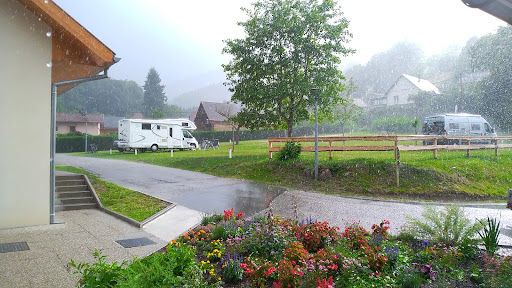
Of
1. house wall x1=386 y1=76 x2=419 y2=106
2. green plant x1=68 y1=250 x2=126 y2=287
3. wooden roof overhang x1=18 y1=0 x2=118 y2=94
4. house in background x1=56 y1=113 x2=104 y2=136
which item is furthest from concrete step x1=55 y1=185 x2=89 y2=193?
house in background x1=56 y1=113 x2=104 y2=136

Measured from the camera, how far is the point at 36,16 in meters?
6.64

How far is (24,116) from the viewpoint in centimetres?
658

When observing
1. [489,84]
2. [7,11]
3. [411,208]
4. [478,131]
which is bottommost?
[411,208]

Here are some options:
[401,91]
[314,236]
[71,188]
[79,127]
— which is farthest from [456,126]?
[79,127]

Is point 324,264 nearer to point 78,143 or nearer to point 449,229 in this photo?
point 449,229

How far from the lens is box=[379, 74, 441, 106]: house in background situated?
123 ft

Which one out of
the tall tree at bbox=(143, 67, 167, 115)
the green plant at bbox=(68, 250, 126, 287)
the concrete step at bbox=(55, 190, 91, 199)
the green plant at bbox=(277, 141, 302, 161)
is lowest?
the concrete step at bbox=(55, 190, 91, 199)

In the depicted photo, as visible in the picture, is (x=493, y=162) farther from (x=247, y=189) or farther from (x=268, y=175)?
(x=247, y=189)

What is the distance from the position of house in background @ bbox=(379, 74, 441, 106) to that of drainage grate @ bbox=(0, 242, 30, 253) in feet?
120

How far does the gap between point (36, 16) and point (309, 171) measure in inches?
372

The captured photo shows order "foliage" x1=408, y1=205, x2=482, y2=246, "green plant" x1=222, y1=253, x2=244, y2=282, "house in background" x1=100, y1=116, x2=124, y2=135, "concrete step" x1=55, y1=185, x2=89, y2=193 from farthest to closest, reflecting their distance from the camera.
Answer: "house in background" x1=100, y1=116, x2=124, y2=135 → "concrete step" x1=55, y1=185, x2=89, y2=193 → "foliage" x1=408, y1=205, x2=482, y2=246 → "green plant" x1=222, y1=253, x2=244, y2=282

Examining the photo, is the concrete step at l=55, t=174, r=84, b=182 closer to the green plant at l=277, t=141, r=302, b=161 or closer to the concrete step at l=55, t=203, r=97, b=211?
the concrete step at l=55, t=203, r=97, b=211

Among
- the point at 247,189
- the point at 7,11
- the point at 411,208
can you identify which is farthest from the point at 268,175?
the point at 7,11

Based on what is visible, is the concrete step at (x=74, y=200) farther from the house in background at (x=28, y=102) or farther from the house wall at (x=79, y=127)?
the house wall at (x=79, y=127)
